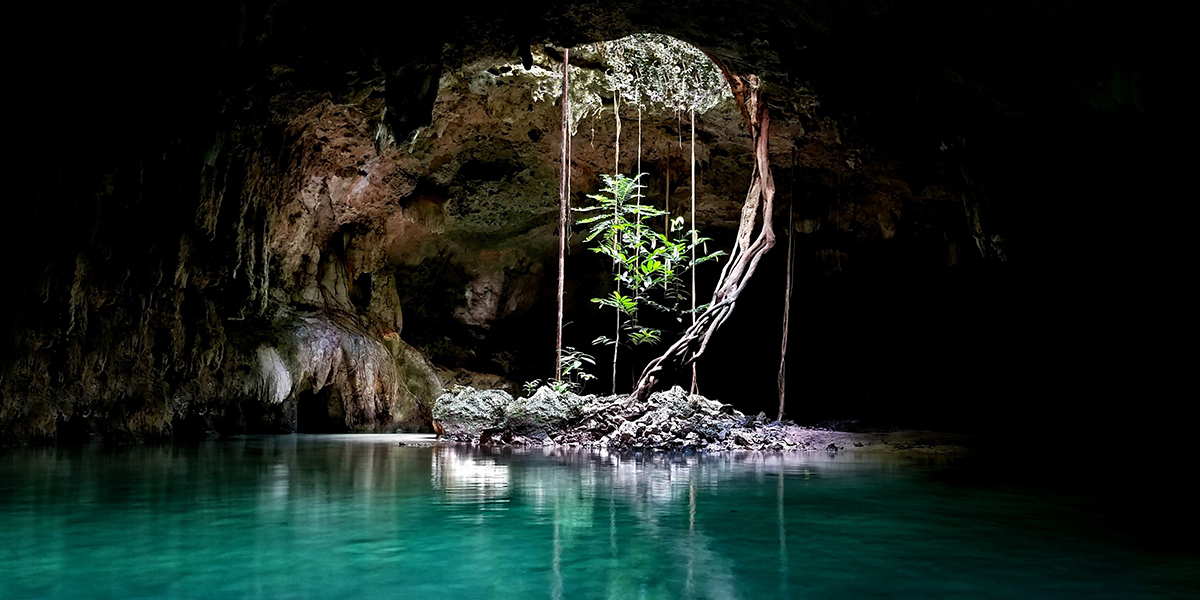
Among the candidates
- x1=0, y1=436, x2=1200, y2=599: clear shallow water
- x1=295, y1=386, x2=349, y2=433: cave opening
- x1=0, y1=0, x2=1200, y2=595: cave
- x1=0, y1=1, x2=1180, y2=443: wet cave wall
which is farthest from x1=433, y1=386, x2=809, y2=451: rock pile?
x1=295, y1=386, x2=349, y2=433: cave opening

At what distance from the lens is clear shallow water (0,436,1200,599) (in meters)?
1.82

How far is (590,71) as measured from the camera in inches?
316

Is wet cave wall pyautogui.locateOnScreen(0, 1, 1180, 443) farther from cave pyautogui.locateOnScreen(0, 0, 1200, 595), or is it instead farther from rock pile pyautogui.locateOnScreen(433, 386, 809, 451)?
rock pile pyautogui.locateOnScreen(433, 386, 809, 451)

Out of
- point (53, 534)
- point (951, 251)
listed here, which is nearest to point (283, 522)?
point (53, 534)

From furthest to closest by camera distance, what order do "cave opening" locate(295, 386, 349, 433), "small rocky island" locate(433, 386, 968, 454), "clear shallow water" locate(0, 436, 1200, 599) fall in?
"cave opening" locate(295, 386, 349, 433) < "small rocky island" locate(433, 386, 968, 454) < "clear shallow water" locate(0, 436, 1200, 599)

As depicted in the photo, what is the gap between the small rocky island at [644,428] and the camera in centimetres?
652

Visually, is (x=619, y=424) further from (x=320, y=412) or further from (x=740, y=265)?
(x=320, y=412)

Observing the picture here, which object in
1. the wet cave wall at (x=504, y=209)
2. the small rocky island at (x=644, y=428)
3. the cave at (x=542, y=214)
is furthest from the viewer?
the small rocky island at (x=644, y=428)

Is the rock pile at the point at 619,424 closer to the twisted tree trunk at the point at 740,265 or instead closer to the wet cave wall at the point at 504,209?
the twisted tree trunk at the point at 740,265

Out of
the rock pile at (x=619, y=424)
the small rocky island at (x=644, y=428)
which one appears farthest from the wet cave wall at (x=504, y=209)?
the rock pile at (x=619, y=424)

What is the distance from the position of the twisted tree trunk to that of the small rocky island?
1.84ft

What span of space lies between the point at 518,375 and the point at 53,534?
11.1 m

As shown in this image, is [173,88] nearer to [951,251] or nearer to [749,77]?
[749,77]

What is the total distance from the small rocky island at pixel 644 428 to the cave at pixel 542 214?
0.50m
